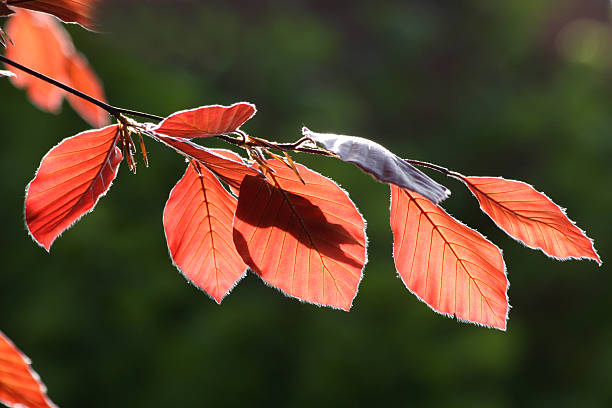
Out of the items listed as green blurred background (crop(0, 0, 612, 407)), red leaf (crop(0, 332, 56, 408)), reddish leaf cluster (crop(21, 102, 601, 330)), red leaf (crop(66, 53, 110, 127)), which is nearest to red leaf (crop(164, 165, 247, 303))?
reddish leaf cluster (crop(21, 102, 601, 330))

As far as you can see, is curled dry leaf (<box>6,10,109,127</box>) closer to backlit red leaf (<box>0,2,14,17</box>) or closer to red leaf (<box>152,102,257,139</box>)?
backlit red leaf (<box>0,2,14,17</box>)

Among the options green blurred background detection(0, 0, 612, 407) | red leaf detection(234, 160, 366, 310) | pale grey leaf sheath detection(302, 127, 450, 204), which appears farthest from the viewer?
green blurred background detection(0, 0, 612, 407)

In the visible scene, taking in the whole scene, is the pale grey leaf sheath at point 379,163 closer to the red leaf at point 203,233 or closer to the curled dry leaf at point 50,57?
the red leaf at point 203,233

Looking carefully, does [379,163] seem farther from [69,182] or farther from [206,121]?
[69,182]

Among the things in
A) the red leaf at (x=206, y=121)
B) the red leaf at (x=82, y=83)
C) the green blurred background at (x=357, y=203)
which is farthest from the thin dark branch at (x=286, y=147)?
the green blurred background at (x=357, y=203)

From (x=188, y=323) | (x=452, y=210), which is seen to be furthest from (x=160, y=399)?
(x=452, y=210)

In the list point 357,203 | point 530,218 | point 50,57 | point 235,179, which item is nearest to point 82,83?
point 50,57
